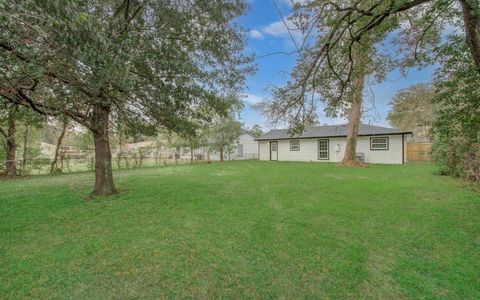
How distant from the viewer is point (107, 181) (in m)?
6.60

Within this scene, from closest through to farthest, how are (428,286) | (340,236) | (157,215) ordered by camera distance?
(428,286), (340,236), (157,215)

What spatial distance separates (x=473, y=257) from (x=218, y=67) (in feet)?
19.3

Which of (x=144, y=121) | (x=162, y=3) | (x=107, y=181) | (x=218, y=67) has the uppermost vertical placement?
(x=162, y=3)

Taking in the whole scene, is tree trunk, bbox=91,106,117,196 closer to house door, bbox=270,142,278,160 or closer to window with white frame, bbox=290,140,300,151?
window with white frame, bbox=290,140,300,151

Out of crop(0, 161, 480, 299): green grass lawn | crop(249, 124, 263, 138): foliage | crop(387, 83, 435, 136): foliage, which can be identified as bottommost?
crop(0, 161, 480, 299): green grass lawn

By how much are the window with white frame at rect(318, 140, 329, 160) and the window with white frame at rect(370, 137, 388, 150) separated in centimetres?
299

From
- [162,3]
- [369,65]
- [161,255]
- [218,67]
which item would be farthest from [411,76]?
[161,255]

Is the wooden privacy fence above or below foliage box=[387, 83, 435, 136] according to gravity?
below

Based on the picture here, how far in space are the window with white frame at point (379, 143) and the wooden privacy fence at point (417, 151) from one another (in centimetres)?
399

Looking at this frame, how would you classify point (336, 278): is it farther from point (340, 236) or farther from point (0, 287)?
point (0, 287)

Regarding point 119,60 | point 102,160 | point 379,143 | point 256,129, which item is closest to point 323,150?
point 379,143

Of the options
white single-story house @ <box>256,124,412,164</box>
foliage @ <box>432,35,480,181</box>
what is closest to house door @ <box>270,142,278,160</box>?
white single-story house @ <box>256,124,412,164</box>

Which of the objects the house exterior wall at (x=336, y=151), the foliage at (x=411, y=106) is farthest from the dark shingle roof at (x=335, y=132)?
the foliage at (x=411, y=106)

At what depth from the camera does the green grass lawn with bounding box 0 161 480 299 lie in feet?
7.88
